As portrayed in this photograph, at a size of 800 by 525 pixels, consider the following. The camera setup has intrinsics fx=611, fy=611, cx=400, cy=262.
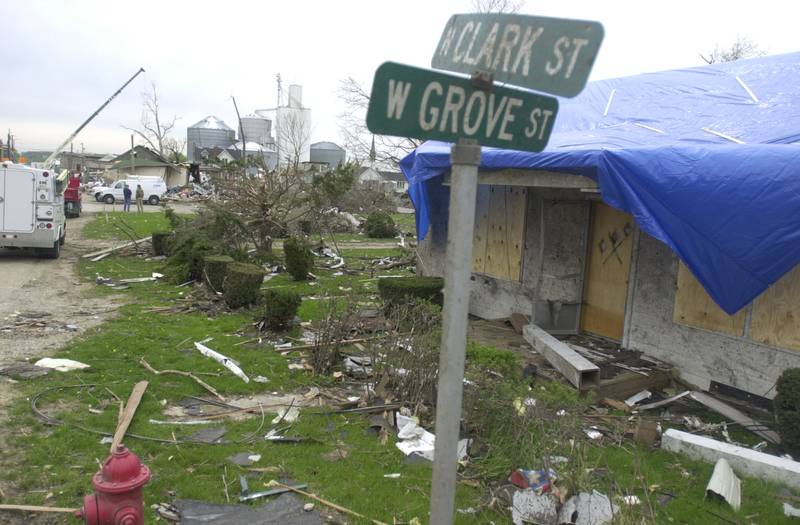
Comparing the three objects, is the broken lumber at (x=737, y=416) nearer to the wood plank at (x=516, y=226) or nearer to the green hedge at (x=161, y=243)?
the wood plank at (x=516, y=226)

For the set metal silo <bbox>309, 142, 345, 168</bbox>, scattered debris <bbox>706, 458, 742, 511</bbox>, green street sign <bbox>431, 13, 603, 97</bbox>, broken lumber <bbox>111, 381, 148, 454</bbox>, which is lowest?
broken lumber <bbox>111, 381, 148, 454</bbox>

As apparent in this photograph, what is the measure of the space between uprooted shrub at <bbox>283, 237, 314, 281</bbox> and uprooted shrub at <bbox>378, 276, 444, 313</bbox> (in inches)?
172

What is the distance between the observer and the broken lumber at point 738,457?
5059 mm

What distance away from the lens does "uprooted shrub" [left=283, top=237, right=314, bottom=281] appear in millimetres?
14414

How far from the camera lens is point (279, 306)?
919cm

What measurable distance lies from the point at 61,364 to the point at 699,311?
25.9 ft

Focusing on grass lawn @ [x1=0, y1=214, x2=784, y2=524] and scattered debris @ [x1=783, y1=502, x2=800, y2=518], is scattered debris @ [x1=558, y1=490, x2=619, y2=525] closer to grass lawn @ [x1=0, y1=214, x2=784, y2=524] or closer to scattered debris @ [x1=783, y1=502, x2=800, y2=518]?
grass lawn @ [x1=0, y1=214, x2=784, y2=524]

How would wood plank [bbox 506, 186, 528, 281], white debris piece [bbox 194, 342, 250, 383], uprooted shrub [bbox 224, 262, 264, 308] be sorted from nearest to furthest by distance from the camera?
1. white debris piece [bbox 194, 342, 250, 383]
2. wood plank [bbox 506, 186, 528, 281]
3. uprooted shrub [bbox 224, 262, 264, 308]

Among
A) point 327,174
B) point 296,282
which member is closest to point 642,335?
point 296,282

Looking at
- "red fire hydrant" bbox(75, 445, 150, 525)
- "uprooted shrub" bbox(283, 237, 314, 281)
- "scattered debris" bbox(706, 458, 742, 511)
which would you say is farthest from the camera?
"uprooted shrub" bbox(283, 237, 314, 281)

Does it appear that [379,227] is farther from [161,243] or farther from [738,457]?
[738,457]

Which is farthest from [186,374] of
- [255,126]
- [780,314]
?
[255,126]

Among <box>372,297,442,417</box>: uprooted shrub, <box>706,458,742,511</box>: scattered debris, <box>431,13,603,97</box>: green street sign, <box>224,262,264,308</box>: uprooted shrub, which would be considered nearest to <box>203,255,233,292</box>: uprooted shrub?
<box>224,262,264,308</box>: uprooted shrub

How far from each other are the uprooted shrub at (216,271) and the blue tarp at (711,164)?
19.0 feet
